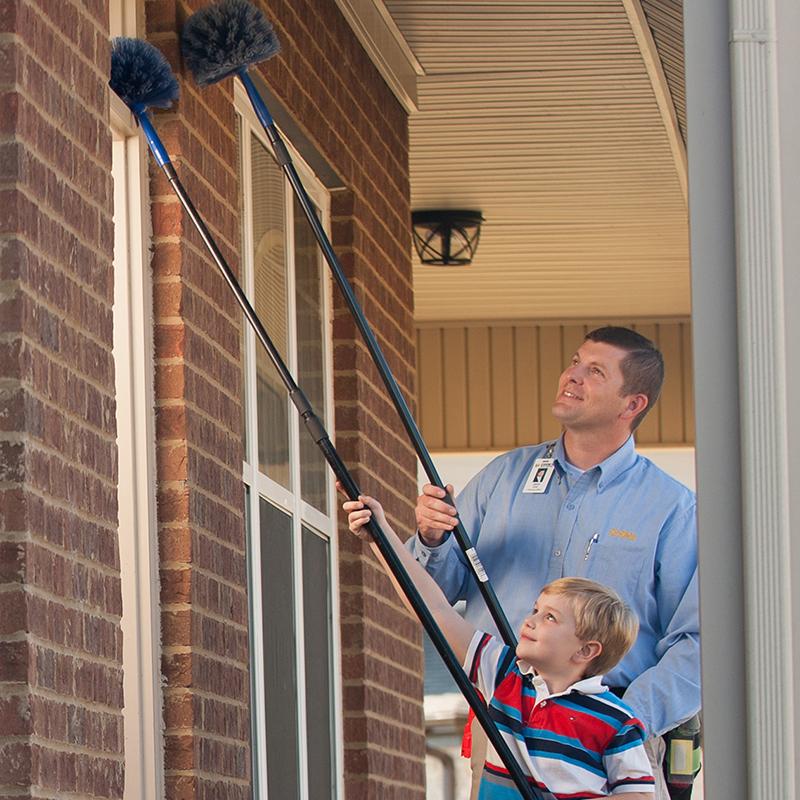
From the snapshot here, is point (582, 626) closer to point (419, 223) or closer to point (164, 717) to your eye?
point (164, 717)

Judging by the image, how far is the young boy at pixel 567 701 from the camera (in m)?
4.89

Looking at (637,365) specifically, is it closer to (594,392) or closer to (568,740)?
(594,392)

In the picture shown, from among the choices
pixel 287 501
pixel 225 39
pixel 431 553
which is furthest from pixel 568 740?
pixel 287 501

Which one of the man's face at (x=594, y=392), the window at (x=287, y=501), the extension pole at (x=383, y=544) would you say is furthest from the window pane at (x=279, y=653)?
the man's face at (x=594, y=392)

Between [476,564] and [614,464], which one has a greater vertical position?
[614,464]

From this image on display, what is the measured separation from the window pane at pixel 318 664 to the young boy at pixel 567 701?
7.07 feet

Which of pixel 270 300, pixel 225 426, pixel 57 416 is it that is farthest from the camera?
pixel 270 300

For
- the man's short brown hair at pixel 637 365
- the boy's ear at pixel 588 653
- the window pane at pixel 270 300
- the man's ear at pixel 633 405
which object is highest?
the window pane at pixel 270 300

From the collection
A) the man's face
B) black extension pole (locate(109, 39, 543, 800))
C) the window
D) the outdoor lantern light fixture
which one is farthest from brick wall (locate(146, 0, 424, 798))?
the outdoor lantern light fixture

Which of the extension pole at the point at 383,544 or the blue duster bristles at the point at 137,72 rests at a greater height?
the blue duster bristles at the point at 137,72

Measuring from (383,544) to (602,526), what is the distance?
25.5 inches

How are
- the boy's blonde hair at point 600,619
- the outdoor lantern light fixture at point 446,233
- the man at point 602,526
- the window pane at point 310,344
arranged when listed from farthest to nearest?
the outdoor lantern light fixture at point 446,233 < the window pane at point 310,344 < the man at point 602,526 < the boy's blonde hair at point 600,619

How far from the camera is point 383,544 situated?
505 centimetres

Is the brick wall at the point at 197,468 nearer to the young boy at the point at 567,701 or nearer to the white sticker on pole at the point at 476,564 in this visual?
the young boy at the point at 567,701
